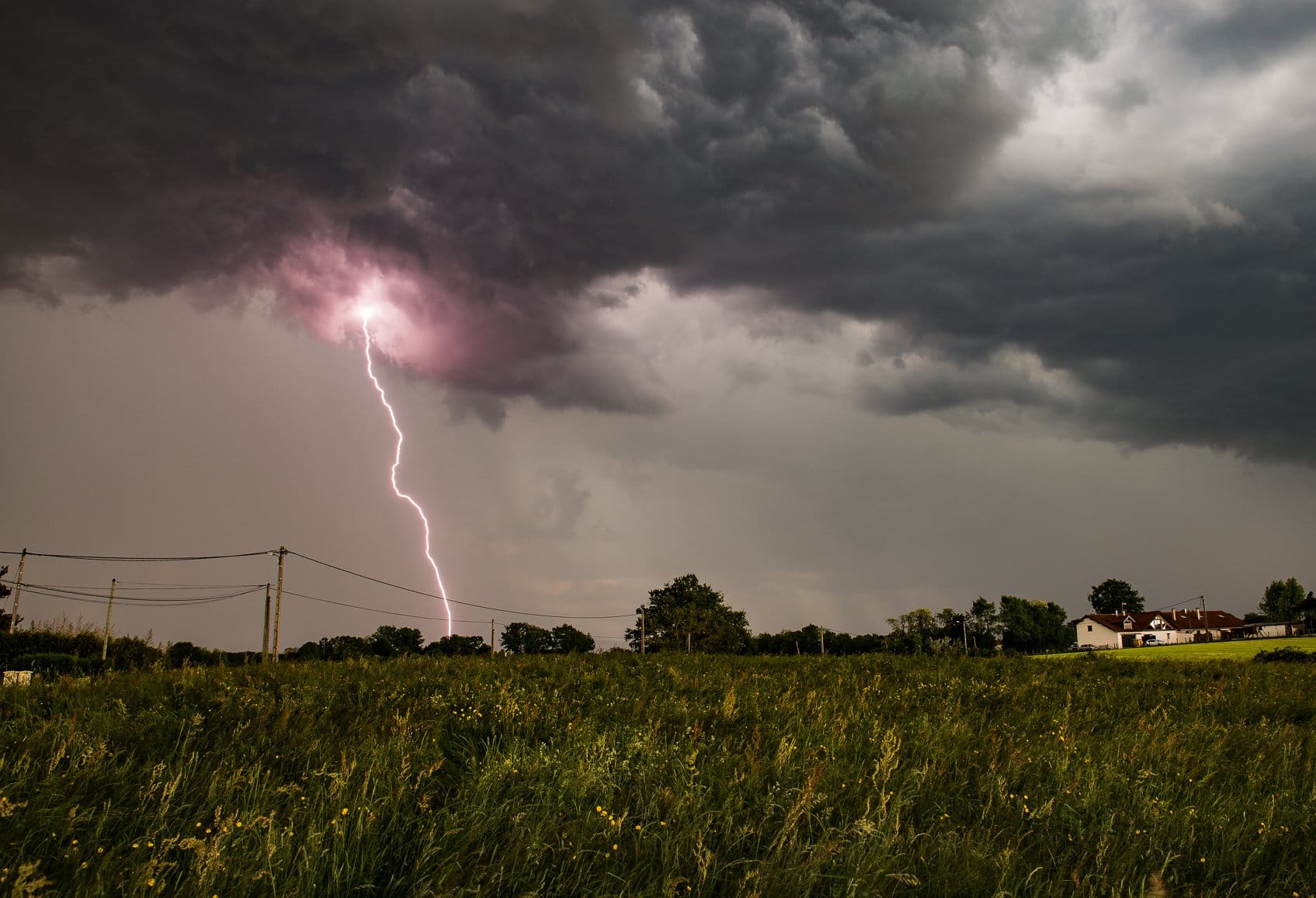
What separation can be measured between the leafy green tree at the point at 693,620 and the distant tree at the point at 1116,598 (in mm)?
111699

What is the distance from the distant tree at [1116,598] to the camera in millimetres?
167750

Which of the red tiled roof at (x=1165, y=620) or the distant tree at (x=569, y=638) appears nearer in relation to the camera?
the distant tree at (x=569, y=638)

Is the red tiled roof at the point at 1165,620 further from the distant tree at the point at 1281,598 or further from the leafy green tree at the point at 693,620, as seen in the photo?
the leafy green tree at the point at 693,620

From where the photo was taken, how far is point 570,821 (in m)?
4.21

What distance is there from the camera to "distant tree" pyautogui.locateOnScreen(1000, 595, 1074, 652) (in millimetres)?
137500

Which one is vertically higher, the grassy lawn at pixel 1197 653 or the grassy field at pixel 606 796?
the grassy field at pixel 606 796

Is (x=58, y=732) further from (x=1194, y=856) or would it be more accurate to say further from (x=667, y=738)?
(x=1194, y=856)

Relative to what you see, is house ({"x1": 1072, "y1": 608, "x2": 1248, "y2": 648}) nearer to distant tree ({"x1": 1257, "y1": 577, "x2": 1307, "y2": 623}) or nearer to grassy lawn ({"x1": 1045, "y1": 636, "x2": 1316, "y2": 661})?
distant tree ({"x1": 1257, "y1": 577, "x2": 1307, "y2": 623})

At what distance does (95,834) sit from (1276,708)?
14.7 m

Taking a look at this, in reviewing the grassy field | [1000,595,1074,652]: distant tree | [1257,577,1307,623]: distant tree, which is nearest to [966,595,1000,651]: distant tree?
[1000,595,1074,652]: distant tree

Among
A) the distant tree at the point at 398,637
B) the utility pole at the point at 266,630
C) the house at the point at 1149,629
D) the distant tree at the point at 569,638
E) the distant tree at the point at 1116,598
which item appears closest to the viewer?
the utility pole at the point at 266,630

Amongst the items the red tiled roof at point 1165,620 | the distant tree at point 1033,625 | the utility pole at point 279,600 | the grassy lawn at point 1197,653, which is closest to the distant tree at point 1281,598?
the red tiled roof at point 1165,620

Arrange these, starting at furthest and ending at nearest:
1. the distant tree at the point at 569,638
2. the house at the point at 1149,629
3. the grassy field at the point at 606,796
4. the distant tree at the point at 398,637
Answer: the house at the point at 1149,629 < the distant tree at the point at 569,638 < the distant tree at the point at 398,637 < the grassy field at the point at 606,796

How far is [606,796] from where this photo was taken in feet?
15.2
